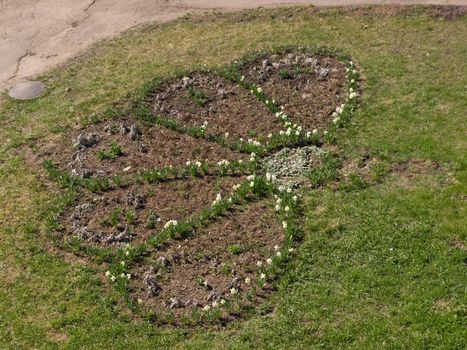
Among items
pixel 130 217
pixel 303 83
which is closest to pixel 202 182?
pixel 130 217

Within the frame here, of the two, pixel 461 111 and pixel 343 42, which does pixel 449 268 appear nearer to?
pixel 461 111

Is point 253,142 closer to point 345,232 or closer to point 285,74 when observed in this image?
point 285,74

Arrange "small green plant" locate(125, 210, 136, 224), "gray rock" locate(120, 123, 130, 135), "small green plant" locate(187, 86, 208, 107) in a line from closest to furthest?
"small green plant" locate(125, 210, 136, 224)
"gray rock" locate(120, 123, 130, 135)
"small green plant" locate(187, 86, 208, 107)

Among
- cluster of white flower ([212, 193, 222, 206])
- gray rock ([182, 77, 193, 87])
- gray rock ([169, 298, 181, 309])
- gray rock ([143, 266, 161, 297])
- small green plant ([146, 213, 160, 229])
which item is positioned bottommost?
gray rock ([169, 298, 181, 309])

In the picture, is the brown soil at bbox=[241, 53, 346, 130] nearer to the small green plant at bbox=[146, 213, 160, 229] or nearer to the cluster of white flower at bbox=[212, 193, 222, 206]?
the cluster of white flower at bbox=[212, 193, 222, 206]

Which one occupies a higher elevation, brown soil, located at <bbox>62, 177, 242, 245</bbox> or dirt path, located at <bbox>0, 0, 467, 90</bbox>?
dirt path, located at <bbox>0, 0, 467, 90</bbox>

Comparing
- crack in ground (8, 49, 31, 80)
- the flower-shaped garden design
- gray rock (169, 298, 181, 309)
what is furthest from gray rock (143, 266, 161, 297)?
crack in ground (8, 49, 31, 80)

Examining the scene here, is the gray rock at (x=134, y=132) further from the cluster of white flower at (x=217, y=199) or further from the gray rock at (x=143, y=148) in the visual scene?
the cluster of white flower at (x=217, y=199)

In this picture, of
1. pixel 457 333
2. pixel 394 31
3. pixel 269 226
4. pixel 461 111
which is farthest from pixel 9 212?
pixel 394 31
